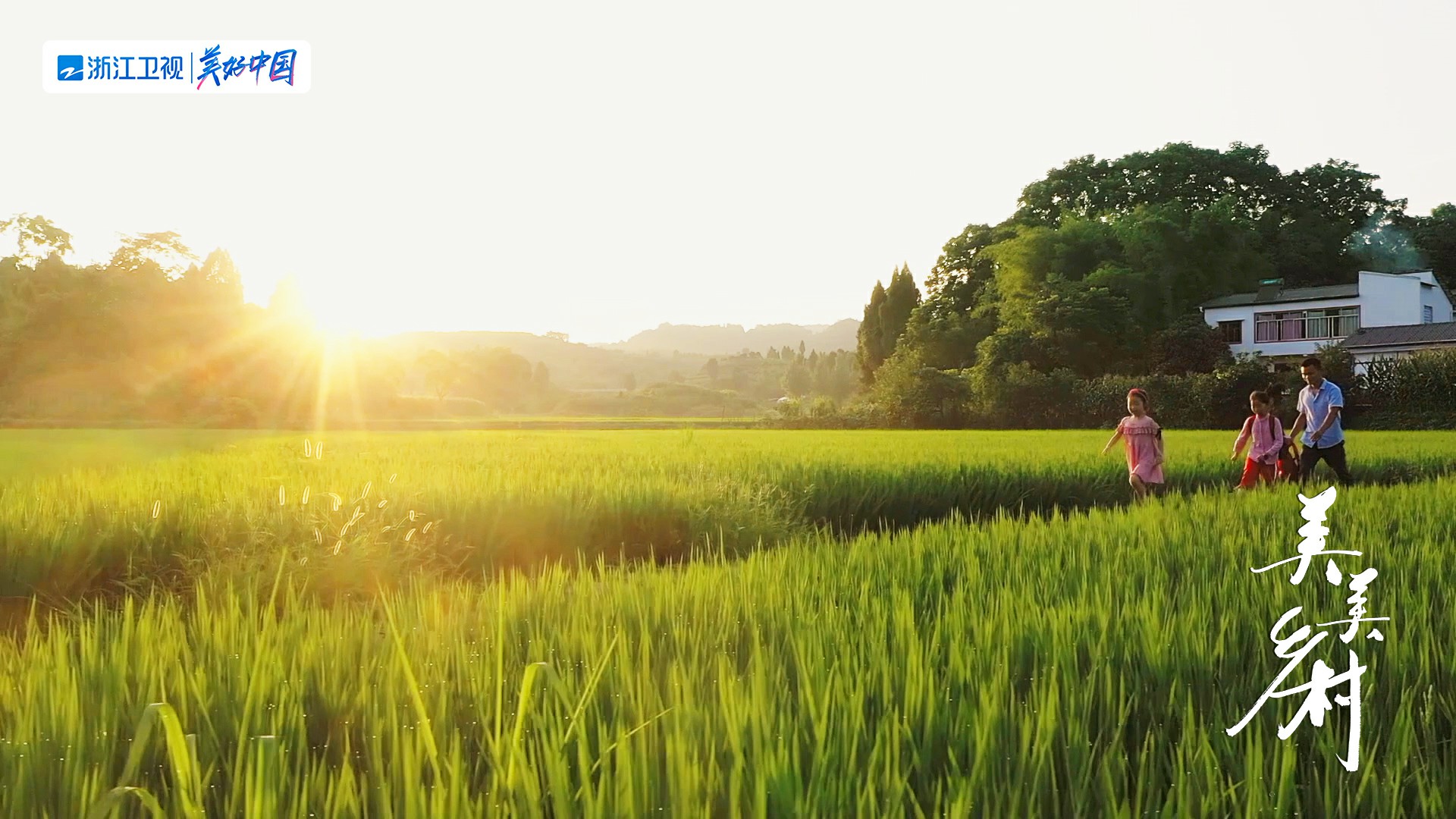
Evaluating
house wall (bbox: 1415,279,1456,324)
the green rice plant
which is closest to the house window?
house wall (bbox: 1415,279,1456,324)

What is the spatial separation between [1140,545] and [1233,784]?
311cm

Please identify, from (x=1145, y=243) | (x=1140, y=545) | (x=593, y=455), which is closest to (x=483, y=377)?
(x=1145, y=243)

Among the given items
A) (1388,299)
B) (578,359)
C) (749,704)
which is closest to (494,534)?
(749,704)

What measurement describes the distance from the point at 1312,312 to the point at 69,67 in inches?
1676

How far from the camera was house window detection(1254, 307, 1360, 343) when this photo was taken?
125ft

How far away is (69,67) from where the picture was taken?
278 inches

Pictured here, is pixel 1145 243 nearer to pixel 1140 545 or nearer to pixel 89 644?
pixel 1140 545

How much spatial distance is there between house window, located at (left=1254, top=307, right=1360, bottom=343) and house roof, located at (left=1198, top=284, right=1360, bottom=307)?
530mm

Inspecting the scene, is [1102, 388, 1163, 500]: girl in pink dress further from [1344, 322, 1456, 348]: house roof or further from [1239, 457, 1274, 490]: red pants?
[1344, 322, 1456, 348]: house roof

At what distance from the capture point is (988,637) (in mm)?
2445

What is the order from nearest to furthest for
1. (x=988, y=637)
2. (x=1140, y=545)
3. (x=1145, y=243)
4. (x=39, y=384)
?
(x=988, y=637) < (x=1140, y=545) < (x=39, y=384) < (x=1145, y=243)

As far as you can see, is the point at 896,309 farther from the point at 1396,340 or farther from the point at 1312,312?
the point at 1396,340

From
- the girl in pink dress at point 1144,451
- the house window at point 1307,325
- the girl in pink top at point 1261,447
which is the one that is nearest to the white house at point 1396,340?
the house window at point 1307,325

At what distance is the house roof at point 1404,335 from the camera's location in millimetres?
32625
